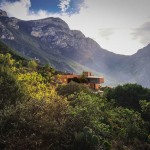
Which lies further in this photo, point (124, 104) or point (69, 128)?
point (124, 104)

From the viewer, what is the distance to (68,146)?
59.5 feet

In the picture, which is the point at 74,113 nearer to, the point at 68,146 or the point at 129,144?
the point at 68,146

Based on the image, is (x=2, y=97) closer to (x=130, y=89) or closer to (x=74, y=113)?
(x=74, y=113)

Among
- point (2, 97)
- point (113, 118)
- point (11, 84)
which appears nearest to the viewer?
point (2, 97)

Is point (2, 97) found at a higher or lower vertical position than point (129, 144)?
higher

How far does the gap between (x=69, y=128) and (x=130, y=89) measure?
32026 millimetres

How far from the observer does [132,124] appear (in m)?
28.3

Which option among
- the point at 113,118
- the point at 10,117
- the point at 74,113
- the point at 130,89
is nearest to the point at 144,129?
the point at 113,118

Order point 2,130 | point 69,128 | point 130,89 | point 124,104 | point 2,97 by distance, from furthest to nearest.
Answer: point 130,89 → point 124,104 → point 2,97 → point 69,128 → point 2,130

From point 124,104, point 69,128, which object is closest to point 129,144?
point 69,128

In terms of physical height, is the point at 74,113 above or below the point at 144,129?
above

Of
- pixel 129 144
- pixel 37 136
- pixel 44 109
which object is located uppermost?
pixel 44 109

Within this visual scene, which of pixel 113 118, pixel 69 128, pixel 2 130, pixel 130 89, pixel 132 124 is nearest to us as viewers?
pixel 2 130

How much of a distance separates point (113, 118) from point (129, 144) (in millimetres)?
6040
